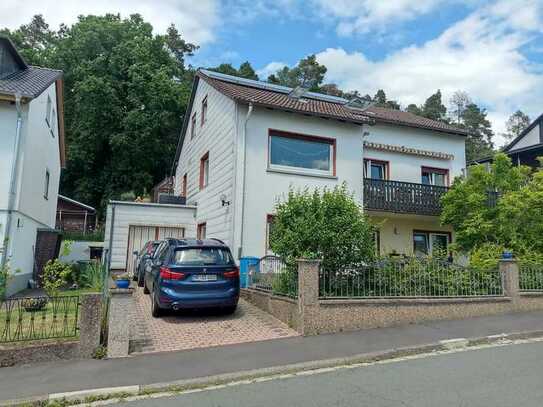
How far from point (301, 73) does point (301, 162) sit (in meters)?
42.3

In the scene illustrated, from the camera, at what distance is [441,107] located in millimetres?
→ 64562

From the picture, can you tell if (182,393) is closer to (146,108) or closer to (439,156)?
(439,156)

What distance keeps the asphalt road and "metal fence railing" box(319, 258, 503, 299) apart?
2.52 m

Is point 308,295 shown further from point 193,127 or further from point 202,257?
point 193,127

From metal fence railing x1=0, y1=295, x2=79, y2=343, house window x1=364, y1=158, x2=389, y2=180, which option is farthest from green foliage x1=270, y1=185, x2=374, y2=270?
house window x1=364, y1=158, x2=389, y2=180

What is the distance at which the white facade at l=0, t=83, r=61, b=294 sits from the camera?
1289 centimetres

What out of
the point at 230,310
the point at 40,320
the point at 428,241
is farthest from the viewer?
the point at 428,241

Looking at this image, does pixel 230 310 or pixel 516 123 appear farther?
pixel 516 123

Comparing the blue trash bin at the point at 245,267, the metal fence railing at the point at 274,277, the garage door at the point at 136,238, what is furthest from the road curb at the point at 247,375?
the garage door at the point at 136,238

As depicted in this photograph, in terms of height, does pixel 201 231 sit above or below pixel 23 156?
below

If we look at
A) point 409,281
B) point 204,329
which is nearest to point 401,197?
point 409,281

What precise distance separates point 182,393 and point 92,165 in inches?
1282

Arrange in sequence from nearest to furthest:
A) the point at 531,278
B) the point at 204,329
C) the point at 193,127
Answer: the point at 204,329 → the point at 531,278 → the point at 193,127

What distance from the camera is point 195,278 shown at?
353 inches
